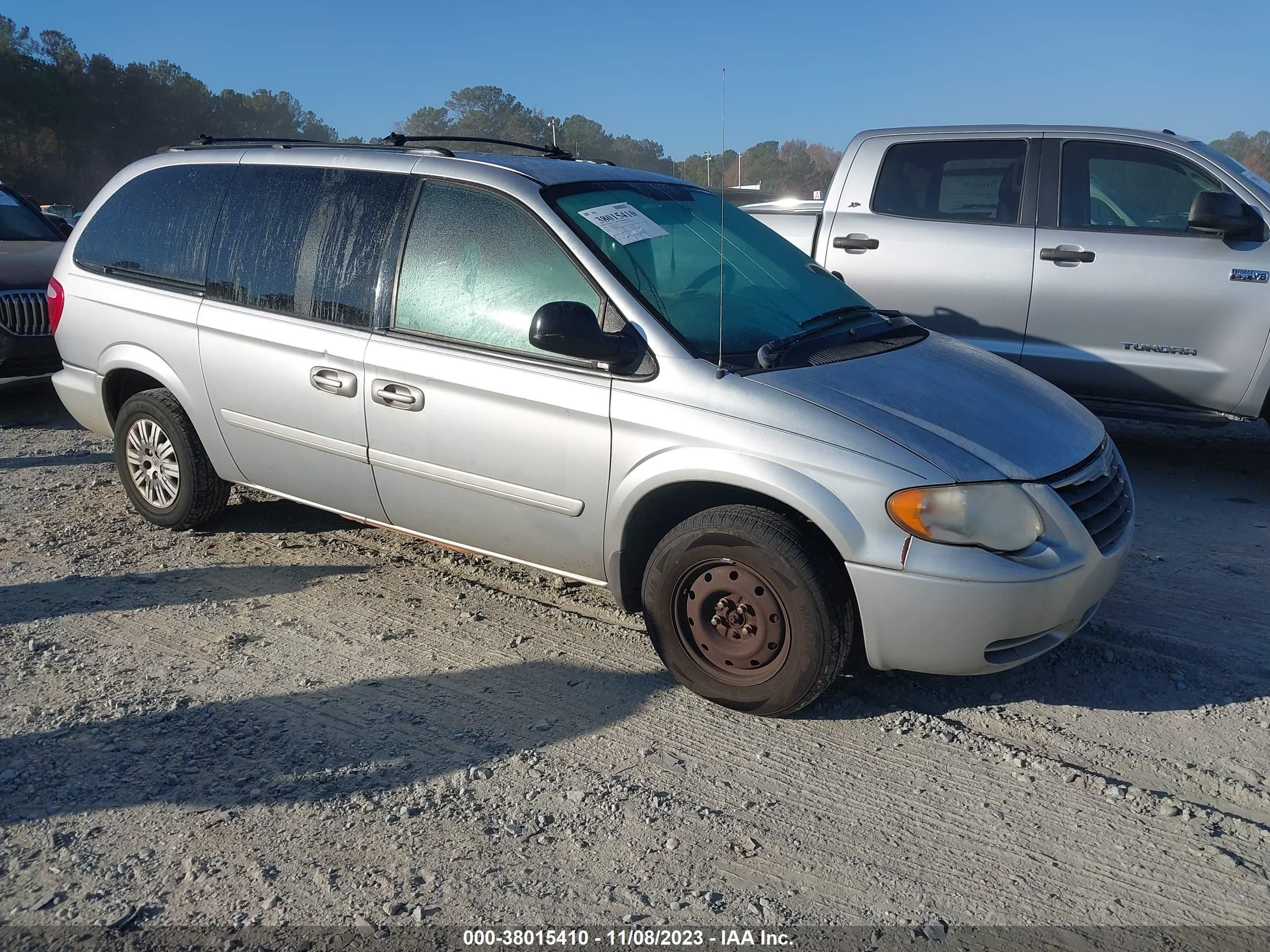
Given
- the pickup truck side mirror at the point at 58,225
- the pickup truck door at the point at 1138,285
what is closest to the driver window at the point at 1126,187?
the pickup truck door at the point at 1138,285

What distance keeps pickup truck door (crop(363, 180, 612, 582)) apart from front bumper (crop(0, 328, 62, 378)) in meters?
4.85

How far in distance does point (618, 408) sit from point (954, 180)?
4113 millimetres

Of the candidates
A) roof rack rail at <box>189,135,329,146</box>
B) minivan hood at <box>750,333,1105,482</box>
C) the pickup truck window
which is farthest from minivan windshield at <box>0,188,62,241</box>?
minivan hood at <box>750,333,1105,482</box>

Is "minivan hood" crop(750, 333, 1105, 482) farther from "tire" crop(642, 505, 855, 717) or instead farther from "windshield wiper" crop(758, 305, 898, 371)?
"tire" crop(642, 505, 855, 717)

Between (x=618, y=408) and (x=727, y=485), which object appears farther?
(x=618, y=408)

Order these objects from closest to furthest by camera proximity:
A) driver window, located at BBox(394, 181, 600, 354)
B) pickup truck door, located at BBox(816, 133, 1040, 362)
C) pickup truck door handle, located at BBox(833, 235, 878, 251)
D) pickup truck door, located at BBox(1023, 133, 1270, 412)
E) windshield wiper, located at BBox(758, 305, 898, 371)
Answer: windshield wiper, located at BBox(758, 305, 898, 371) → driver window, located at BBox(394, 181, 600, 354) → pickup truck door, located at BBox(1023, 133, 1270, 412) → pickup truck door, located at BBox(816, 133, 1040, 362) → pickup truck door handle, located at BBox(833, 235, 878, 251)

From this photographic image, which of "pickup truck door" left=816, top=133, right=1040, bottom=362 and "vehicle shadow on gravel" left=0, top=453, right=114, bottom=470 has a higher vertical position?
"pickup truck door" left=816, top=133, right=1040, bottom=362

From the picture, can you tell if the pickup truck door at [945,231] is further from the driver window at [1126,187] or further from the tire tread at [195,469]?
the tire tread at [195,469]

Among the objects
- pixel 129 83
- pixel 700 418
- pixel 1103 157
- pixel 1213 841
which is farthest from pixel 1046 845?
pixel 129 83

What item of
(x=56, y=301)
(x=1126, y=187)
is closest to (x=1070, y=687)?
(x=1126, y=187)

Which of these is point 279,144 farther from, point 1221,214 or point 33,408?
point 1221,214

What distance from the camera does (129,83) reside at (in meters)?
53.2

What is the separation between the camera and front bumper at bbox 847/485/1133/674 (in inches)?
124

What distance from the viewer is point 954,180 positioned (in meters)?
6.68
